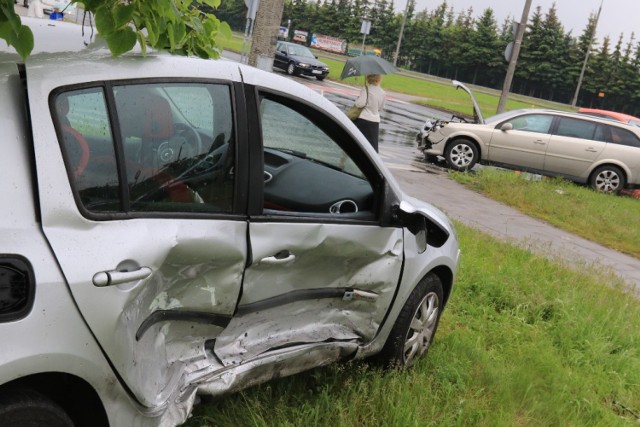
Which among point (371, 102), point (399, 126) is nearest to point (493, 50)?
point (399, 126)

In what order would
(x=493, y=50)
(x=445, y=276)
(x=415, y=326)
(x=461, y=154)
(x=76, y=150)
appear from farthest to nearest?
1. (x=493, y=50)
2. (x=461, y=154)
3. (x=445, y=276)
4. (x=415, y=326)
5. (x=76, y=150)

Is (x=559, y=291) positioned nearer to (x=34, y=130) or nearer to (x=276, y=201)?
(x=276, y=201)

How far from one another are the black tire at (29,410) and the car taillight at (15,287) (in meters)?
0.25

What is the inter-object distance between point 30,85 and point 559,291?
5317 mm

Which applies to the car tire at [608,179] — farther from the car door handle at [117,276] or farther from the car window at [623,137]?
the car door handle at [117,276]

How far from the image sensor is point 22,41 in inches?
79.7

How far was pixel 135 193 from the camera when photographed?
2.31 meters

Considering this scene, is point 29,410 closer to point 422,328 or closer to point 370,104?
point 422,328

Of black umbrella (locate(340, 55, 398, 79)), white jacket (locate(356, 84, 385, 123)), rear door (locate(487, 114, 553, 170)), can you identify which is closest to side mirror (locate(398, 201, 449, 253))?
black umbrella (locate(340, 55, 398, 79))

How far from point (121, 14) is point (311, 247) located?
131 cm

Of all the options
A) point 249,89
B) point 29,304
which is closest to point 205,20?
point 249,89

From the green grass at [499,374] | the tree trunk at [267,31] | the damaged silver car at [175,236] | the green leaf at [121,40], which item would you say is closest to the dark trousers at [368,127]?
the tree trunk at [267,31]

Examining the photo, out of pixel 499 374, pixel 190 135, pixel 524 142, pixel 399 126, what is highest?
pixel 190 135

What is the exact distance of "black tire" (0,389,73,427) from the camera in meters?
1.86
